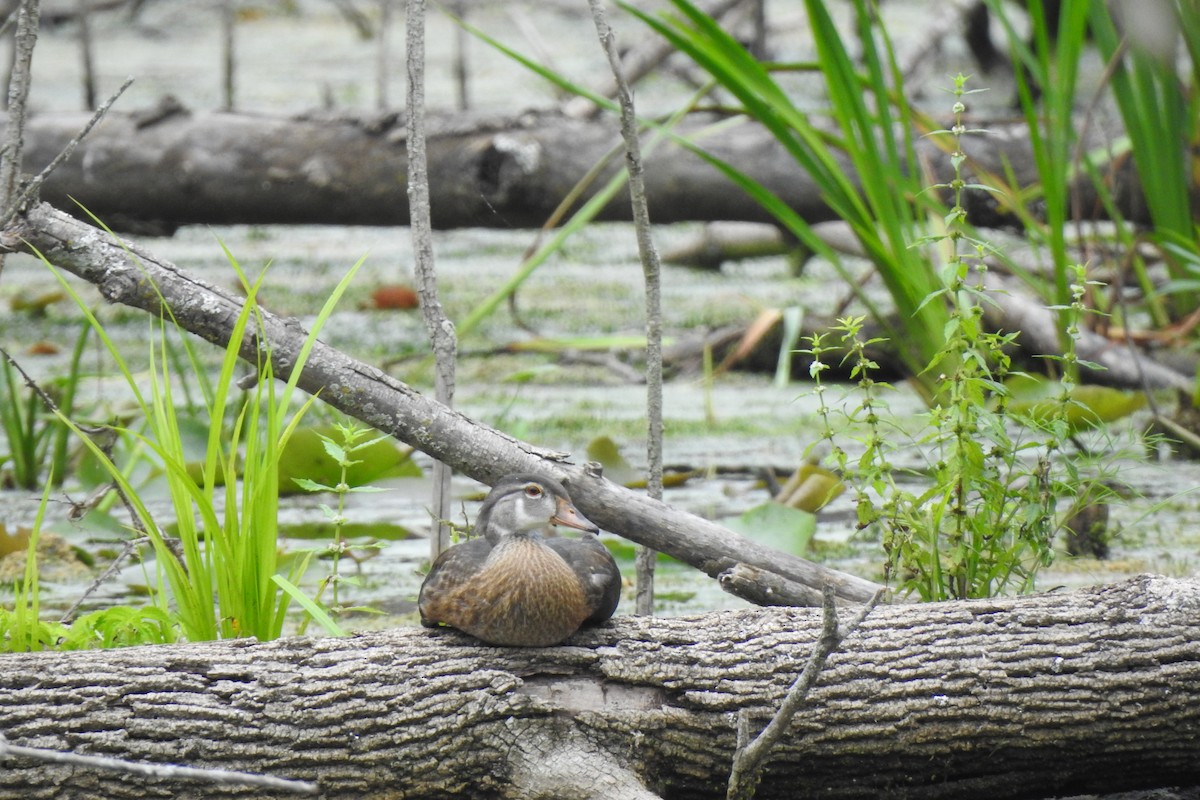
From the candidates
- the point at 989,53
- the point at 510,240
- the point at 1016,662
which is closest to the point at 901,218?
the point at 1016,662

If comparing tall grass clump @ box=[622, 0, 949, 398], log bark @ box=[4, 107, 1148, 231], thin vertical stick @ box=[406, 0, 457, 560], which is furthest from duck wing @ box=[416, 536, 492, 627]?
log bark @ box=[4, 107, 1148, 231]

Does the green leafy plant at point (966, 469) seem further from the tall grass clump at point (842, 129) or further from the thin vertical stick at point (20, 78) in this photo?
the thin vertical stick at point (20, 78)

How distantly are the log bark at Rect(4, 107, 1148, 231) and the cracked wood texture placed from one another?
3507 millimetres

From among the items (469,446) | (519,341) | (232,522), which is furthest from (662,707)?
(519,341)

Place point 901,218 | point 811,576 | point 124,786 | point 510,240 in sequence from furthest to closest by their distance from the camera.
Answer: point 510,240, point 901,218, point 811,576, point 124,786

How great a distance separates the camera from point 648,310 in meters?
2.74

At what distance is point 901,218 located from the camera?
3.53 metres

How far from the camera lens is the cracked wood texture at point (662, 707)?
2.04 m

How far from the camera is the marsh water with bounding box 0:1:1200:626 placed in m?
3.56

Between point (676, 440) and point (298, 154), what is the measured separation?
6.66ft

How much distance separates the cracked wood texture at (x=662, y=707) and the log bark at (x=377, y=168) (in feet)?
11.5

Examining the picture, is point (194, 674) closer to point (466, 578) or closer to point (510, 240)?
point (466, 578)

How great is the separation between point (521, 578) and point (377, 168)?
363 centimetres

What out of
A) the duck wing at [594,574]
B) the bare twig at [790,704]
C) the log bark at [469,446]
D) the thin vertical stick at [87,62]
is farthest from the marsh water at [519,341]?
the thin vertical stick at [87,62]
